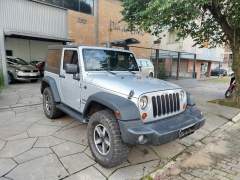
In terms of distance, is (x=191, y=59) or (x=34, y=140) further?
(x=191, y=59)

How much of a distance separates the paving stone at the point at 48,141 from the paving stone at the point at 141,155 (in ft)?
4.88

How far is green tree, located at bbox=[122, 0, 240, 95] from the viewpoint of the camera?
5867 mm

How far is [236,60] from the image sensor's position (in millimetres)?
7961

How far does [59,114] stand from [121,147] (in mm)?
2901

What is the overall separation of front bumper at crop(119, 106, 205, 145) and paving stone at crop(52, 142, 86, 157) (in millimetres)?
1375

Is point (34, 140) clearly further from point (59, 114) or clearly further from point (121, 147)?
point (121, 147)

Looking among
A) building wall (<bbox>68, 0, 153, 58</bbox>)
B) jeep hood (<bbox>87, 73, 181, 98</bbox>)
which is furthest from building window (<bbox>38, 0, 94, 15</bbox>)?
jeep hood (<bbox>87, 73, 181, 98</bbox>)

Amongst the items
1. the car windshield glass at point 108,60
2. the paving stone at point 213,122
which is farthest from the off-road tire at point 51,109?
the paving stone at point 213,122

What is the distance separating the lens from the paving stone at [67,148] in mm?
3779

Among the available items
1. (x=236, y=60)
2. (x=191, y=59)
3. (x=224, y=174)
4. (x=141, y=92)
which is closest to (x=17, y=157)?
(x=141, y=92)

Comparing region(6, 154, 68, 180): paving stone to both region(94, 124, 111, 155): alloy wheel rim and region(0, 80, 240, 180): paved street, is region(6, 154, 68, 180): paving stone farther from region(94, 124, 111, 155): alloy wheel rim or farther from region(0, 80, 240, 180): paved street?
region(94, 124, 111, 155): alloy wheel rim

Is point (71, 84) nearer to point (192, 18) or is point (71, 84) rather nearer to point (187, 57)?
point (192, 18)

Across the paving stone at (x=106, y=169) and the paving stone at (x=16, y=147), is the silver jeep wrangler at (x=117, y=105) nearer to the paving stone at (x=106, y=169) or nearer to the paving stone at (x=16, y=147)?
the paving stone at (x=106, y=169)

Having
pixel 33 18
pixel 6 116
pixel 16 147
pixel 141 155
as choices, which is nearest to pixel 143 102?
pixel 141 155
